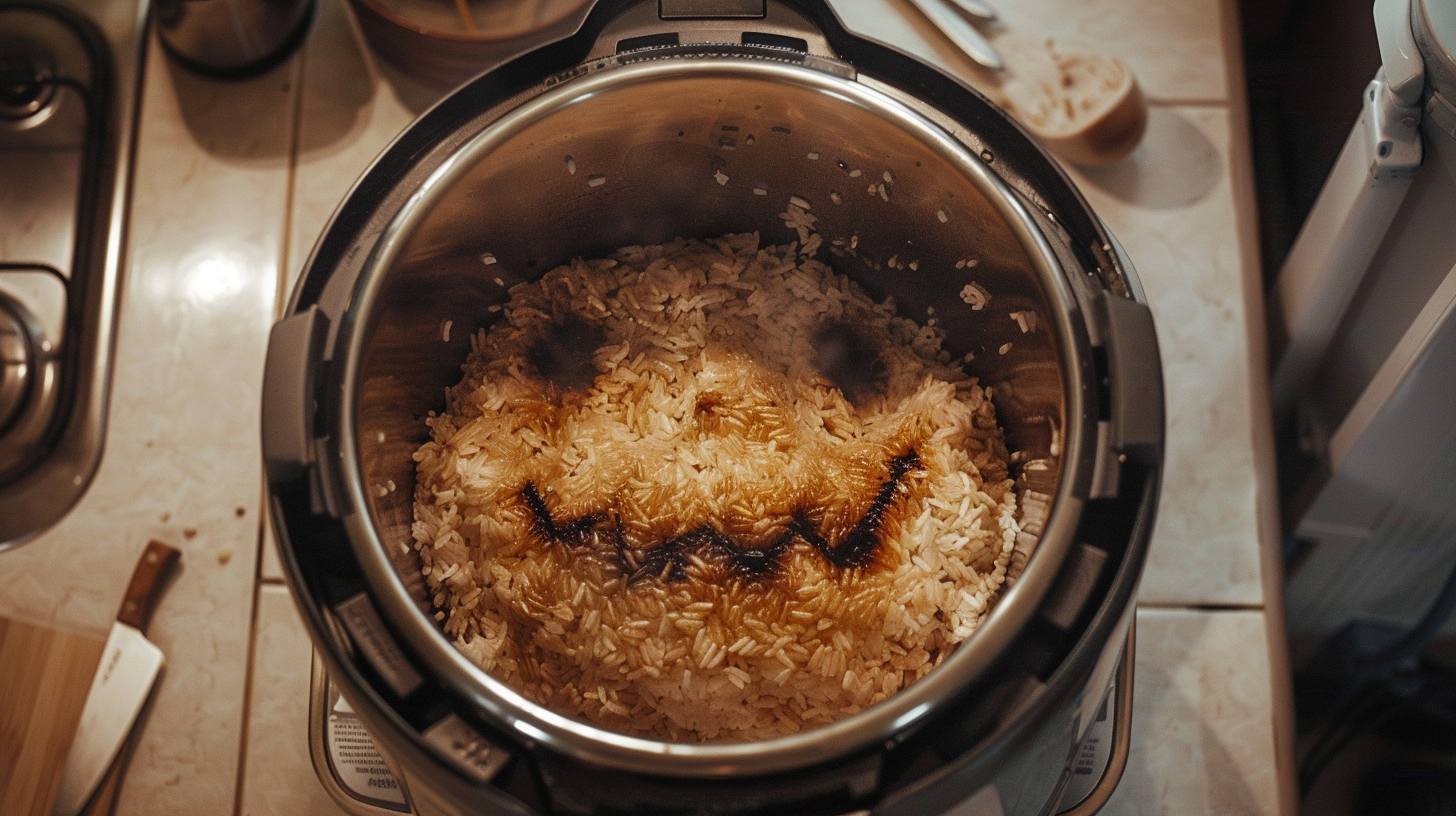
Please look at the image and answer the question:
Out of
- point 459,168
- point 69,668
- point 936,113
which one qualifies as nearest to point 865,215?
point 936,113

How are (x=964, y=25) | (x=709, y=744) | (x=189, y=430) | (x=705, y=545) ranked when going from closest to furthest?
(x=709, y=744) < (x=705, y=545) < (x=189, y=430) < (x=964, y=25)

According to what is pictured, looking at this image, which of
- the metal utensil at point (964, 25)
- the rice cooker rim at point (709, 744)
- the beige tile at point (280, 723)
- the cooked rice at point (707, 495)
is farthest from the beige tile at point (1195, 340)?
the beige tile at point (280, 723)

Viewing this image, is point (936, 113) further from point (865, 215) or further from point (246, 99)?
point (246, 99)

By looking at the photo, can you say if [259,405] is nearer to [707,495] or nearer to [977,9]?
[707,495]

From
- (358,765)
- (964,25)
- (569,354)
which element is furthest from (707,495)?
(964,25)

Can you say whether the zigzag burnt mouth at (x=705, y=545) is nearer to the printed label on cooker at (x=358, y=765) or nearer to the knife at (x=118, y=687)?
the printed label on cooker at (x=358, y=765)

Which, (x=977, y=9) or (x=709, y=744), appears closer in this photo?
(x=709, y=744)
